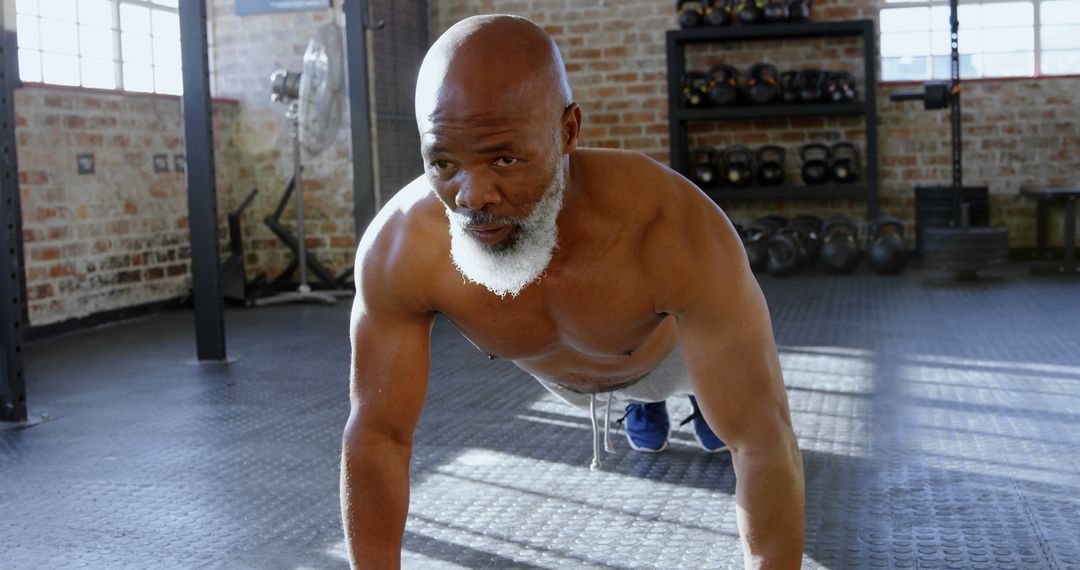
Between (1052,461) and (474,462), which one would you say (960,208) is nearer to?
(1052,461)

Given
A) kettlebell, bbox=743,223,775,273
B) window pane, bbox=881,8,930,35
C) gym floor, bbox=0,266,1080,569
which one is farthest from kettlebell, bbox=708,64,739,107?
gym floor, bbox=0,266,1080,569

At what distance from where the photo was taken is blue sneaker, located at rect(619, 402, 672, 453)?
2.91m

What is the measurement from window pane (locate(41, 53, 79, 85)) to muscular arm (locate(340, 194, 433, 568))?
5179mm

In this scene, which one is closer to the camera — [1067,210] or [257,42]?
[1067,210]

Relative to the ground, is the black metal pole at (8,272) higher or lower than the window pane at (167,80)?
lower

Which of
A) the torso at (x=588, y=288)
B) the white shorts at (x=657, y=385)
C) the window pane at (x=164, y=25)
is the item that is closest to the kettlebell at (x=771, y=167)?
the window pane at (x=164, y=25)

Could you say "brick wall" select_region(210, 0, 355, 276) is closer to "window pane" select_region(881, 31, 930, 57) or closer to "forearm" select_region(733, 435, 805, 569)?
"window pane" select_region(881, 31, 930, 57)

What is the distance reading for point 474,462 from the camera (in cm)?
292

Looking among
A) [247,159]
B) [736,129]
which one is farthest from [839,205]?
[247,159]

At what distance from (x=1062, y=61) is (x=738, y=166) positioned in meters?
2.27

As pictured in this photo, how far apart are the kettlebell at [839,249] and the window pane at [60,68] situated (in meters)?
4.50

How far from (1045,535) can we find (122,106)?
538cm

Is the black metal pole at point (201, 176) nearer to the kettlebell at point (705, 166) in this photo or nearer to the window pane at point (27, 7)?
the window pane at point (27, 7)

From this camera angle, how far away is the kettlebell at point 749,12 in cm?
731
